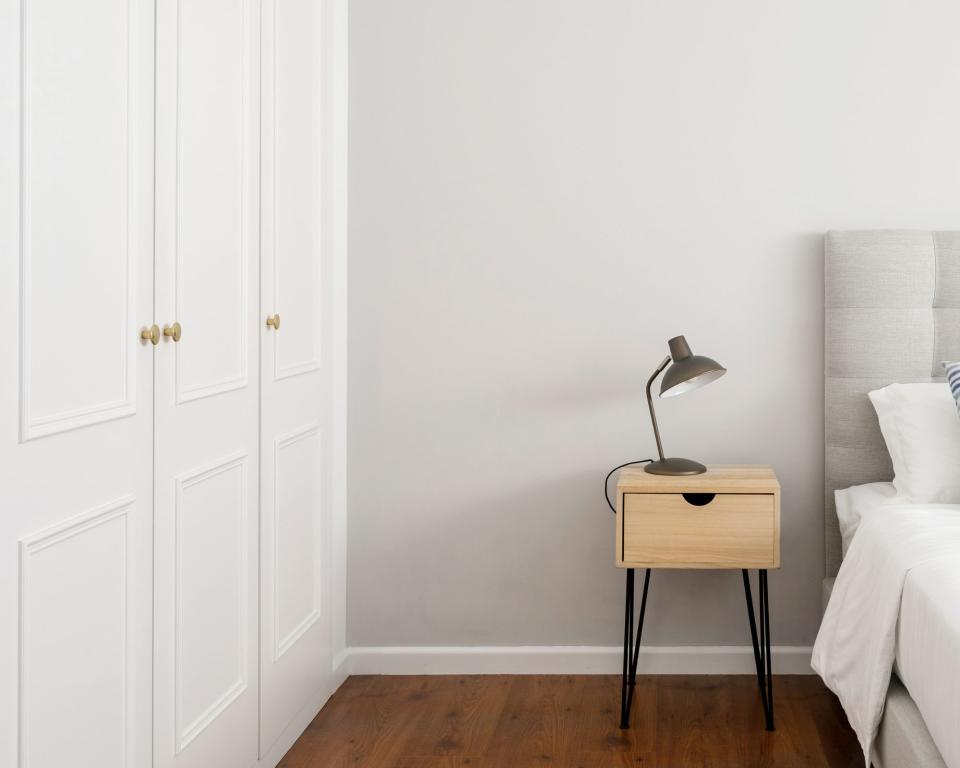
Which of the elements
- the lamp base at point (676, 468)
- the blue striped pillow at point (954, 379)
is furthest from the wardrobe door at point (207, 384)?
the blue striped pillow at point (954, 379)

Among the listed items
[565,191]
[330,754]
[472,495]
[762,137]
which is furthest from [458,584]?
[762,137]

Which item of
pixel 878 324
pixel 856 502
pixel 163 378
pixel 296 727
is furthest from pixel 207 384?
pixel 878 324

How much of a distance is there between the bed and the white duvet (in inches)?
15.4

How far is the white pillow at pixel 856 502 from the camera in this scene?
255cm

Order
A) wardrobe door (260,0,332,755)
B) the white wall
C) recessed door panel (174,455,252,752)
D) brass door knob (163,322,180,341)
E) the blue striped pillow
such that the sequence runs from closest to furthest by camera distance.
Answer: brass door knob (163,322,180,341), recessed door panel (174,455,252,752), wardrobe door (260,0,332,755), the blue striped pillow, the white wall

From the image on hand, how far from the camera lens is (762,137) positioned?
285cm

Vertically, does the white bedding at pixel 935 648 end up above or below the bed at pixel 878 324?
below

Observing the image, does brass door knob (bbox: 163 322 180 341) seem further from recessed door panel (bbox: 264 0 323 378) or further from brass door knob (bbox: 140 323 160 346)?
recessed door panel (bbox: 264 0 323 378)

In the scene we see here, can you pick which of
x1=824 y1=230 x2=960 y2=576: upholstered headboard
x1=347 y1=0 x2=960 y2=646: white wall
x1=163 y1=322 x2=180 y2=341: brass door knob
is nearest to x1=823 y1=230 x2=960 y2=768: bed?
x1=824 y1=230 x2=960 y2=576: upholstered headboard

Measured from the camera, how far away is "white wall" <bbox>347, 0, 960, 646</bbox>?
2828mm

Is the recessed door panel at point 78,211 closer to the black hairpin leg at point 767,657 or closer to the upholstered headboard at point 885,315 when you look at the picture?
the black hairpin leg at point 767,657

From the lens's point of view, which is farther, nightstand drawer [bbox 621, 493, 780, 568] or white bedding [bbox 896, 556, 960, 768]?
nightstand drawer [bbox 621, 493, 780, 568]

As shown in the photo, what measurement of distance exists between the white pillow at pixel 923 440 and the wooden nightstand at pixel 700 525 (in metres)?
0.34

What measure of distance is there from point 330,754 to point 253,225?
133 cm
